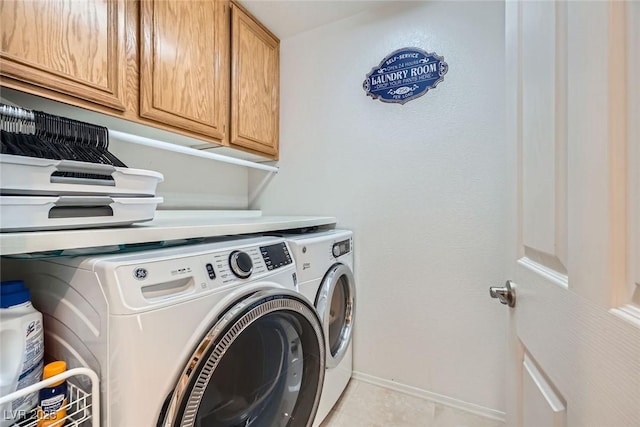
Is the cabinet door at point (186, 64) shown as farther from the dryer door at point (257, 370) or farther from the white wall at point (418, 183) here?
the dryer door at point (257, 370)

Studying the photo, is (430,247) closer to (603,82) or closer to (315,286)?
(315,286)

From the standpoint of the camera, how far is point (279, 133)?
2.02m

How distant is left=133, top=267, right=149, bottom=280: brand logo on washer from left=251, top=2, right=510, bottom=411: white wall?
4.23ft

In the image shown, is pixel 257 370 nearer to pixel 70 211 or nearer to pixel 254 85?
pixel 70 211

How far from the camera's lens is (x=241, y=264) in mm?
861

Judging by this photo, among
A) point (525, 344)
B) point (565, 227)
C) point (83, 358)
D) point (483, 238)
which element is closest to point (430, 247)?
point (483, 238)

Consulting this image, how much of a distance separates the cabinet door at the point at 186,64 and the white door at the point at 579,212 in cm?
130

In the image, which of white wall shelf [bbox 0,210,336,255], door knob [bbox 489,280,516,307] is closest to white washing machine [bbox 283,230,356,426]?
white wall shelf [bbox 0,210,336,255]

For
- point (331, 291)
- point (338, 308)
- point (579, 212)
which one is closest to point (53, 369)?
point (331, 291)

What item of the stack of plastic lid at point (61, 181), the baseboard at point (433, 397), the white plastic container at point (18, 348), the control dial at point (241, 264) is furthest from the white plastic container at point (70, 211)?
the baseboard at point (433, 397)

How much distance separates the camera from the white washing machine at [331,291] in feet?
3.98

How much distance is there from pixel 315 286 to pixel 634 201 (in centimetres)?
106

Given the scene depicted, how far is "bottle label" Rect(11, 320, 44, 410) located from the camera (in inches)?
23.6

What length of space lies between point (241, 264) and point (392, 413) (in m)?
1.25
